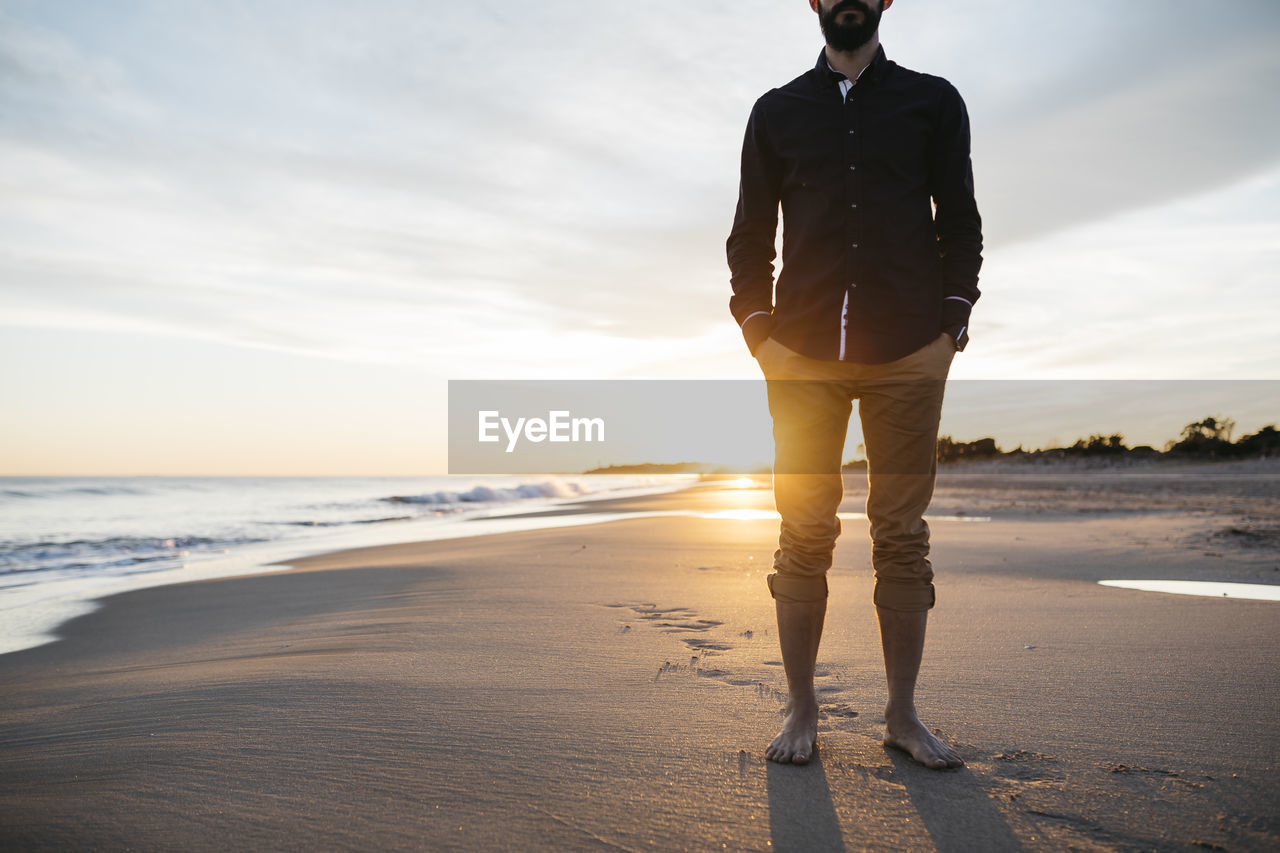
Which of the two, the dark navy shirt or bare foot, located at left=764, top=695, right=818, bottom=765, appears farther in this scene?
the dark navy shirt

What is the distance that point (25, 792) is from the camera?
64.7 inches

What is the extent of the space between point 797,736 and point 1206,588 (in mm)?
3616

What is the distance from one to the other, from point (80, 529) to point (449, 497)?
35.7 feet

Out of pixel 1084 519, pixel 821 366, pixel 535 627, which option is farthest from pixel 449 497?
pixel 821 366

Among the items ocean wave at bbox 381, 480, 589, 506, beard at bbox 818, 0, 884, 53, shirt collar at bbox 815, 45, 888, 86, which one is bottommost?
ocean wave at bbox 381, 480, 589, 506

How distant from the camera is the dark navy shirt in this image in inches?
74.2

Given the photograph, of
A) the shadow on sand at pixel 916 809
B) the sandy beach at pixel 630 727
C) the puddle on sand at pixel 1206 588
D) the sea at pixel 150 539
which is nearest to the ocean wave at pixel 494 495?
the sea at pixel 150 539

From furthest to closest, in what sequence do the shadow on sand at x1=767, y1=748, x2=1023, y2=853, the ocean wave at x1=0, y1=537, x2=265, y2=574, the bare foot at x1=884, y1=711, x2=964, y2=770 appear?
1. the ocean wave at x1=0, y1=537, x2=265, y2=574
2. the bare foot at x1=884, y1=711, x2=964, y2=770
3. the shadow on sand at x1=767, y1=748, x2=1023, y2=853

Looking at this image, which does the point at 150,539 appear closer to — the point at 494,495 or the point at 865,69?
the point at 865,69

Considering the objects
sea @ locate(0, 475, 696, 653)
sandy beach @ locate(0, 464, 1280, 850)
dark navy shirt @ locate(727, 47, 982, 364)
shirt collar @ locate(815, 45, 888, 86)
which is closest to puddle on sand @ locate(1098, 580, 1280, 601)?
sandy beach @ locate(0, 464, 1280, 850)

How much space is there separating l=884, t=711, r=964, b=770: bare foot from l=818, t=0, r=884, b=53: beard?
1697 millimetres

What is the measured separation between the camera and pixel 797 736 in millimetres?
1767

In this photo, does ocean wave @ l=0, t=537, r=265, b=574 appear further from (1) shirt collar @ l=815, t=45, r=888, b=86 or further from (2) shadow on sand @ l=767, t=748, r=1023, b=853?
(1) shirt collar @ l=815, t=45, r=888, b=86

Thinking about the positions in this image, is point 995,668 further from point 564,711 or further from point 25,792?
point 25,792
